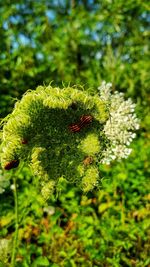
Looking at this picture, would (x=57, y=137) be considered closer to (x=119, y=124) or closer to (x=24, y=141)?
(x=24, y=141)

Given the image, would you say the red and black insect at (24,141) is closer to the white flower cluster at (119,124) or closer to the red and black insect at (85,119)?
the red and black insect at (85,119)

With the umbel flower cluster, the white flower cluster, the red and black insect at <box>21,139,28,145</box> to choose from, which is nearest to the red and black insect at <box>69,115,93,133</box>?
the umbel flower cluster

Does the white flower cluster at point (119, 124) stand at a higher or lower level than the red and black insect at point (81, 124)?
higher

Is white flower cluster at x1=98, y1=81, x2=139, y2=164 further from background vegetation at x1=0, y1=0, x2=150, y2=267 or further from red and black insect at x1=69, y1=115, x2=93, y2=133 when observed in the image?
red and black insect at x1=69, y1=115, x2=93, y2=133

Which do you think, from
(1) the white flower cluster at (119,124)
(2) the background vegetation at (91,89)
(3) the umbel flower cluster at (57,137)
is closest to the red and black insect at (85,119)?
(3) the umbel flower cluster at (57,137)

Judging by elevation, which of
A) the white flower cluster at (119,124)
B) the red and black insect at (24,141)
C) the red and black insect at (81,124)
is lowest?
the red and black insect at (24,141)

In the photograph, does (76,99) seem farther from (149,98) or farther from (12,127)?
(149,98)

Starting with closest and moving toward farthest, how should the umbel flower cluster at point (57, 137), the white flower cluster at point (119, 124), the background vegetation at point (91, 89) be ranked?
the umbel flower cluster at point (57, 137) < the white flower cluster at point (119, 124) < the background vegetation at point (91, 89)

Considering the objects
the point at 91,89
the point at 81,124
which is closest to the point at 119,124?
the point at 91,89

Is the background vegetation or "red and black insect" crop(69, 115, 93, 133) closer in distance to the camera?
"red and black insect" crop(69, 115, 93, 133)
